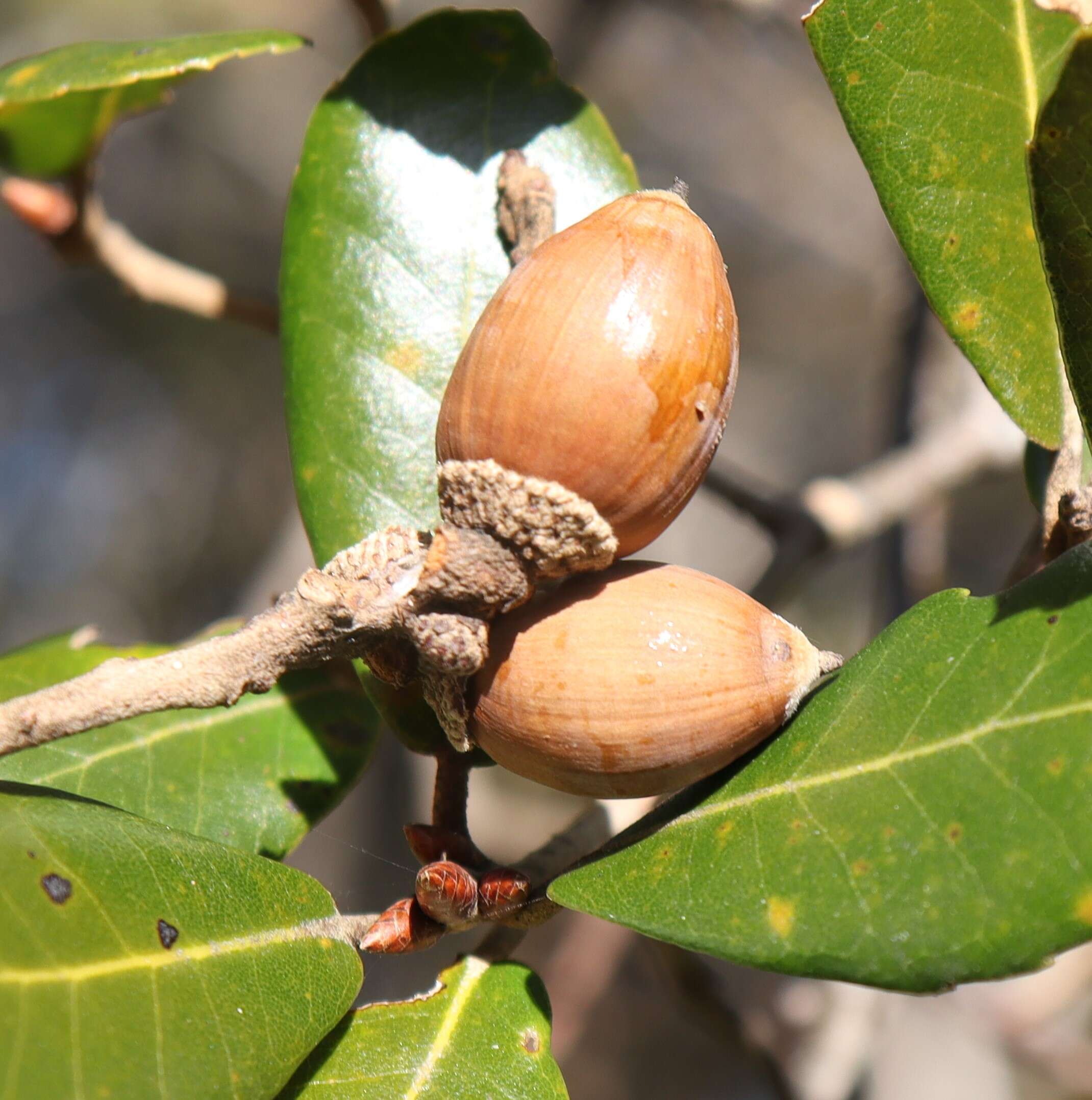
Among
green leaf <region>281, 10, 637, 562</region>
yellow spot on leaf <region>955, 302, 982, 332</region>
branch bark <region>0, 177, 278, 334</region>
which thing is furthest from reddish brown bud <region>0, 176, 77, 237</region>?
yellow spot on leaf <region>955, 302, 982, 332</region>

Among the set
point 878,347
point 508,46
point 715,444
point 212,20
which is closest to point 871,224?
point 878,347

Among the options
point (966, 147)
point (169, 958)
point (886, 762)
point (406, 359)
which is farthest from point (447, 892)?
point (966, 147)

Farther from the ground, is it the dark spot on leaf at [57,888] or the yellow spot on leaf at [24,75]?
the yellow spot on leaf at [24,75]

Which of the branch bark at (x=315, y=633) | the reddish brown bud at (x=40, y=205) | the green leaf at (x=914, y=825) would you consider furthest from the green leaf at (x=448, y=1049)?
the reddish brown bud at (x=40, y=205)

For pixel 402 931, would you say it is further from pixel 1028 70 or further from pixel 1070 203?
pixel 1028 70

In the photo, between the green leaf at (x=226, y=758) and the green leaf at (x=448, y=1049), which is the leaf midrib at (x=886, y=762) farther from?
the green leaf at (x=226, y=758)

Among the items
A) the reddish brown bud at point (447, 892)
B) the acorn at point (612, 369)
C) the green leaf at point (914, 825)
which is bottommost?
the reddish brown bud at point (447, 892)
